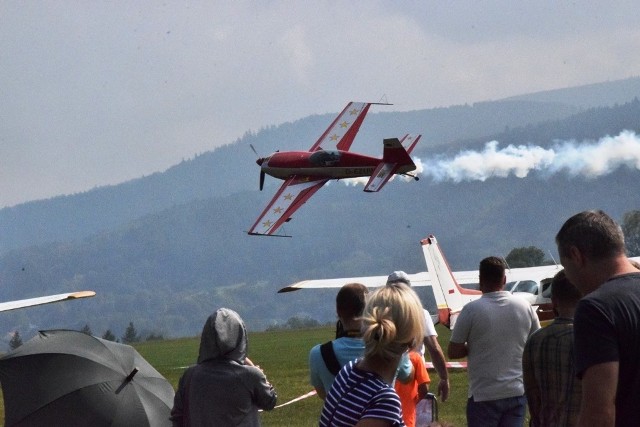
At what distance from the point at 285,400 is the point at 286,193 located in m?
22.8

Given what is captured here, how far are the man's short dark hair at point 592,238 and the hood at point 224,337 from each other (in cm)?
278

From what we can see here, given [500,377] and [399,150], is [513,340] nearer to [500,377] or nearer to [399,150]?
[500,377]

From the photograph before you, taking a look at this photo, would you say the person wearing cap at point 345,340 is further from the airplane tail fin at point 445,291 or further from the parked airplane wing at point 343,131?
the parked airplane wing at point 343,131

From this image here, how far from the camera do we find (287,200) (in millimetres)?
43500

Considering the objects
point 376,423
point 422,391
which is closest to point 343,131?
point 422,391

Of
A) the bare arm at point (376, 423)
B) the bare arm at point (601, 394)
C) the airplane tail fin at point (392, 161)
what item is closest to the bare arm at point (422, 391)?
the bare arm at point (376, 423)

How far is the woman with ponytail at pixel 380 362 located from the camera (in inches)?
204

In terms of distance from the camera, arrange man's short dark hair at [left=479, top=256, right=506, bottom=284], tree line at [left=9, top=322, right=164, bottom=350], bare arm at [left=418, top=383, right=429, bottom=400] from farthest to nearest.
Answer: tree line at [left=9, top=322, right=164, bottom=350] → man's short dark hair at [left=479, top=256, right=506, bottom=284] → bare arm at [left=418, top=383, right=429, bottom=400]

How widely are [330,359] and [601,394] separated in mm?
2683

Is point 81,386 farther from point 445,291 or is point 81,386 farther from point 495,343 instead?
point 445,291

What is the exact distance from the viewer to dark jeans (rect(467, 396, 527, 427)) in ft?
30.4

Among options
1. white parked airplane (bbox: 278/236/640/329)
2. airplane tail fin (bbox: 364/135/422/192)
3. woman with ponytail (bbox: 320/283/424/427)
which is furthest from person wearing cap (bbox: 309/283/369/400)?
airplane tail fin (bbox: 364/135/422/192)

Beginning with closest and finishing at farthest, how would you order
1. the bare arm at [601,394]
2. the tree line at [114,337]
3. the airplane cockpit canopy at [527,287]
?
the bare arm at [601,394] → the airplane cockpit canopy at [527,287] → the tree line at [114,337]

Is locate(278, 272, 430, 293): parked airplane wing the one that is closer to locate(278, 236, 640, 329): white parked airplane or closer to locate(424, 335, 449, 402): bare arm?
locate(278, 236, 640, 329): white parked airplane
